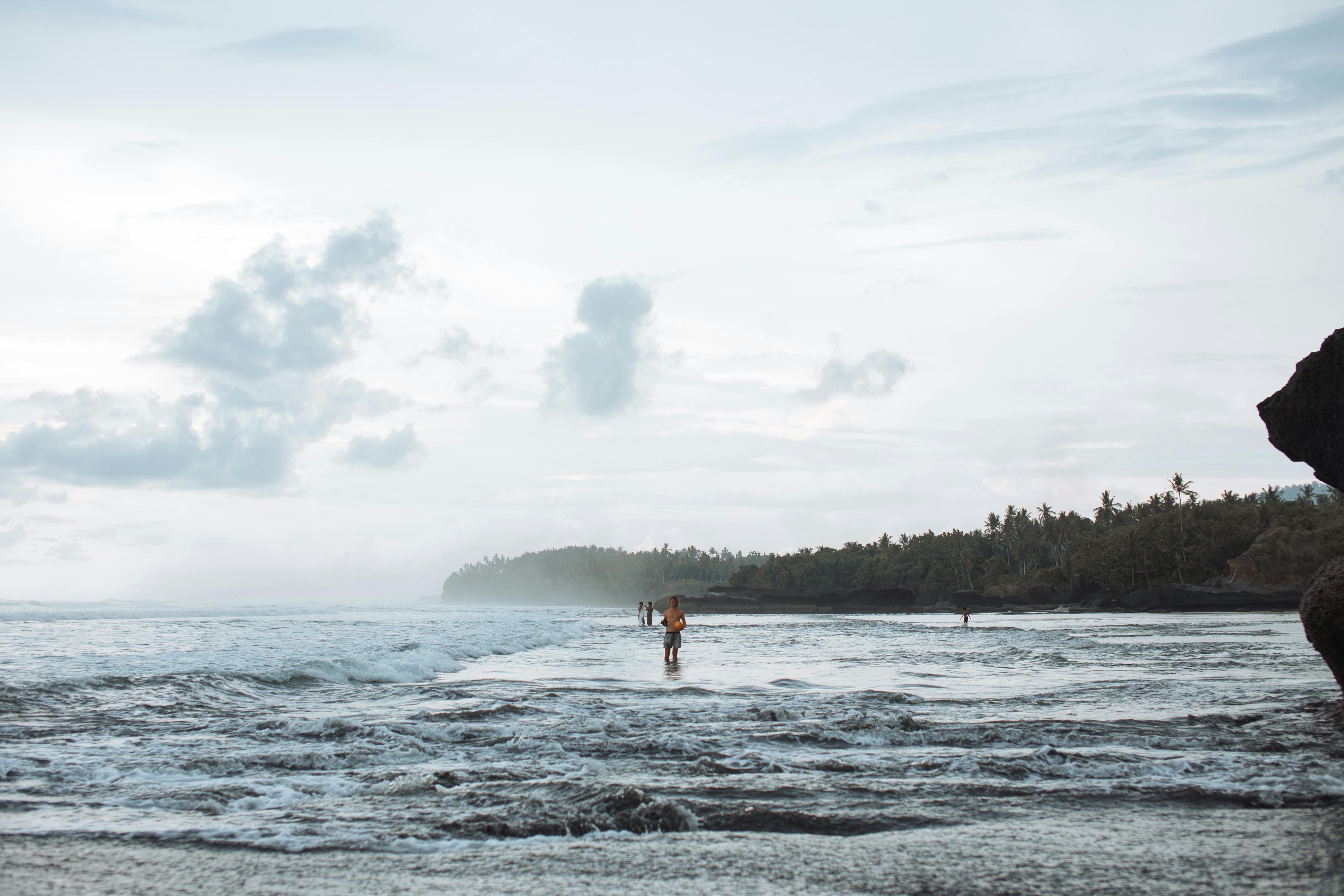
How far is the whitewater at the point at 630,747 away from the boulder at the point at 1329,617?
0.65 meters

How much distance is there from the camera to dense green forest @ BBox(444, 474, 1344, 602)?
7431 cm

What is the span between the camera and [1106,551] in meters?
91.1

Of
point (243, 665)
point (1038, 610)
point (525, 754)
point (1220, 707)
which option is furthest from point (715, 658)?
point (1038, 610)

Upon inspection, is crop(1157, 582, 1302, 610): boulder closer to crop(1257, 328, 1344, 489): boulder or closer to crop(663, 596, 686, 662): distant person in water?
crop(663, 596, 686, 662): distant person in water

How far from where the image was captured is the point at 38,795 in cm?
614

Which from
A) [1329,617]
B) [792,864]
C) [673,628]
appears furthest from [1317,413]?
[673,628]

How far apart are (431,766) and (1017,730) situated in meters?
5.58

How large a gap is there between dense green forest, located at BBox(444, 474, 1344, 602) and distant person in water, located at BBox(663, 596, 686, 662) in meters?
66.6

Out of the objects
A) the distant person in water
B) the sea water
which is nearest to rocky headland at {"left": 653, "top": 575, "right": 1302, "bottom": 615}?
the distant person in water

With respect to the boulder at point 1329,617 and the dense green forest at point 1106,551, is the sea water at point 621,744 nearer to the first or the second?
the boulder at point 1329,617

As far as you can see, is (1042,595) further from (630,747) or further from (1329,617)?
(630,747)

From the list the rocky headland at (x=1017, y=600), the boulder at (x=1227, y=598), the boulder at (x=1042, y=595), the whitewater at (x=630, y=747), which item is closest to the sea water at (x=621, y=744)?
the whitewater at (x=630, y=747)

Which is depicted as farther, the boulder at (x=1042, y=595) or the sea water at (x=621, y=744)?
the boulder at (x=1042, y=595)

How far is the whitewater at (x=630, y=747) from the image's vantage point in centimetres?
530
